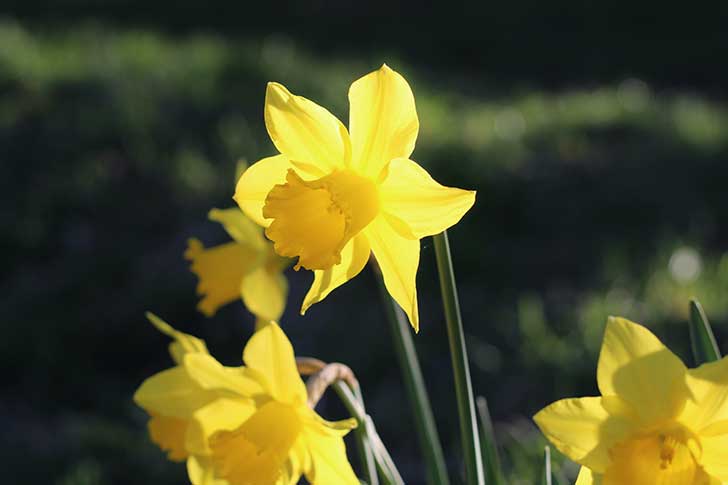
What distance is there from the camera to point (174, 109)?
4.66 meters

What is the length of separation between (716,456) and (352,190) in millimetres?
436

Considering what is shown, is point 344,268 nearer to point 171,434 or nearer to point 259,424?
point 259,424

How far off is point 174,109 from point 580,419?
12.7 feet

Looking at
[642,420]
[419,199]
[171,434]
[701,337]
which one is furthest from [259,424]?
[701,337]

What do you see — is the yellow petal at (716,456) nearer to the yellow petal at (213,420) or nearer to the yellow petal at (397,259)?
the yellow petal at (397,259)

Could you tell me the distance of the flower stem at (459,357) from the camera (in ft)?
3.63

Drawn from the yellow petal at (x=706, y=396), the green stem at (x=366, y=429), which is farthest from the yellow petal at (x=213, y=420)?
the yellow petal at (x=706, y=396)

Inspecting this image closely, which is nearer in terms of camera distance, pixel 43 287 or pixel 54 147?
pixel 43 287

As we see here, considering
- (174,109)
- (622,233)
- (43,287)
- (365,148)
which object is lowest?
(43,287)

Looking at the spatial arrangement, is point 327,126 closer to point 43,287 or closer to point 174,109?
point 43,287

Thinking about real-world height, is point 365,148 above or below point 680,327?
above

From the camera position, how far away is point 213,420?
46.7 inches

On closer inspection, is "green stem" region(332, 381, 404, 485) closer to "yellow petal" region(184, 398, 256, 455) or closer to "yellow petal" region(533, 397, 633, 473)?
"yellow petal" region(184, 398, 256, 455)

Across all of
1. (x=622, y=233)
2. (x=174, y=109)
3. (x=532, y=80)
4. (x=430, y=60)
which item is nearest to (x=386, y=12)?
(x=430, y=60)
